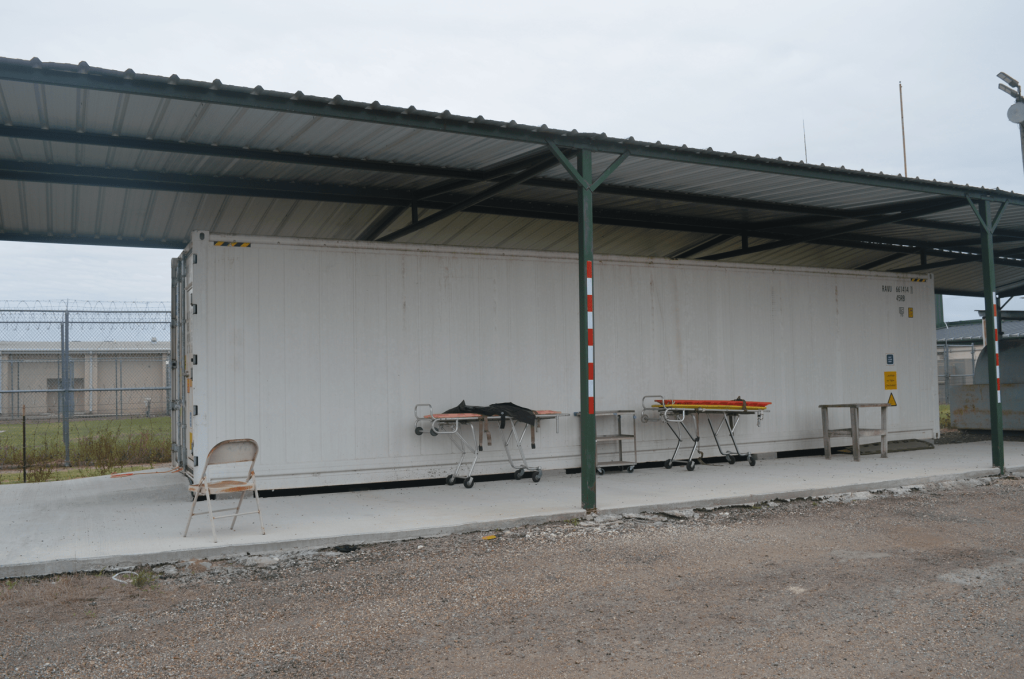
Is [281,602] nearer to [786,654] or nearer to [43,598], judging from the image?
[43,598]

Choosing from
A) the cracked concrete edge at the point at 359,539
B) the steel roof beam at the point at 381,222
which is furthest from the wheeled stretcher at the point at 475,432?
the steel roof beam at the point at 381,222

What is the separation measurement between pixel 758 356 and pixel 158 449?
31.2 feet

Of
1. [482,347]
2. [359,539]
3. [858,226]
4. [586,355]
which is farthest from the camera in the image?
[858,226]

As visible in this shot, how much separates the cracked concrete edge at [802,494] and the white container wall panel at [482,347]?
2.40 metres

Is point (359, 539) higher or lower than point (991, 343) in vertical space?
lower

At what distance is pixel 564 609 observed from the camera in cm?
469

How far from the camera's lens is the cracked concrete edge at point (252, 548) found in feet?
18.1

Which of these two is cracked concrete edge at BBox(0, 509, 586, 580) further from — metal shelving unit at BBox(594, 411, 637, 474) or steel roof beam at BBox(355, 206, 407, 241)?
steel roof beam at BBox(355, 206, 407, 241)

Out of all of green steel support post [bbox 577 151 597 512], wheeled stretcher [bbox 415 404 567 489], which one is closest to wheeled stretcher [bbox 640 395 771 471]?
wheeled stretcher [bbox 415 404 567 489]

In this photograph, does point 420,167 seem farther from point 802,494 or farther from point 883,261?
point 883,261

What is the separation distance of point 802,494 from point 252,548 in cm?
568

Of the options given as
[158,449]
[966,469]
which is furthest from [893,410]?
[158,449]

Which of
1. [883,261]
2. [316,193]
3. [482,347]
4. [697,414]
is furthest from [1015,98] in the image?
[316,193]

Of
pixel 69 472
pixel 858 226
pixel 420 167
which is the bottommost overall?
pixel 69 472
